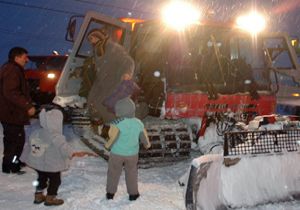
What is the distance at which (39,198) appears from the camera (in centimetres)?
467

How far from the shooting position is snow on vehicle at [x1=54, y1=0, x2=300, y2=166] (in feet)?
20.7

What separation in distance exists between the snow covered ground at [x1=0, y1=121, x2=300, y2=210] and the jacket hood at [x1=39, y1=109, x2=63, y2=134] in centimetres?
80

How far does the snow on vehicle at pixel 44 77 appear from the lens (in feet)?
43.7

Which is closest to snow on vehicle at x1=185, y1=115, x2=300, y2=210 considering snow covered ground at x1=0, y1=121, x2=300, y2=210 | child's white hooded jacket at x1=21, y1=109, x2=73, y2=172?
snow covered ground at x1=0, y1=121, x2=300, y2=210

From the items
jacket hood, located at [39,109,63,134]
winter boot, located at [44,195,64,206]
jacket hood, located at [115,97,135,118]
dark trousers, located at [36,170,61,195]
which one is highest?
jacket hood, located at [115,97,135,118]

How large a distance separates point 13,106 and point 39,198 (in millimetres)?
1854

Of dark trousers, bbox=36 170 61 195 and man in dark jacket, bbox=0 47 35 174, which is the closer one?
dark trousers, bbox=36 170 61 195

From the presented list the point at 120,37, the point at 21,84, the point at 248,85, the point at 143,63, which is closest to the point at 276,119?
the point at 248,85

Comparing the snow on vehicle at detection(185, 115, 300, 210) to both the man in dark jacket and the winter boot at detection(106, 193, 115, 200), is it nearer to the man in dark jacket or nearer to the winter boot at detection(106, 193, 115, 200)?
the winter boot at detection(106, 193, 115, 200)

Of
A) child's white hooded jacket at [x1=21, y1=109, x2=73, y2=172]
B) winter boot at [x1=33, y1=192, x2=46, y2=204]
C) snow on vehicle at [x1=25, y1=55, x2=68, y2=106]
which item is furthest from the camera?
snow on vehicle at [x1=25, y1=55, x2=68, y2=106]

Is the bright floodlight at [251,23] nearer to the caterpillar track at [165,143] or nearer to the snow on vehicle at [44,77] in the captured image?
the caterpillar track at [165,143]

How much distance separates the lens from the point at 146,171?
20.6 feet

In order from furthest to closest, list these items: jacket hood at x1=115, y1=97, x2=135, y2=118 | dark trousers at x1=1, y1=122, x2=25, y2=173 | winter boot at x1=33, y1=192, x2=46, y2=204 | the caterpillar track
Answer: the caterpillar track → dark trousers at x1=1, y1=122, x2=25, y2=173 → jacket hood at x1=115, y1=97, x2=135, y2=118 → winter boot at x1=33, y1=192, x2=46, y2=204

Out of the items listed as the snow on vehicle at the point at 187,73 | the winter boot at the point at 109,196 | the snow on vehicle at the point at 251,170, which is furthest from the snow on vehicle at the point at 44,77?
the snow on vehicle at the point at 251,170
